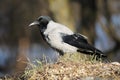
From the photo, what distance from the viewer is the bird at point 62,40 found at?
27.9 feet

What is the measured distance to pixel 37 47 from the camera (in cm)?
1772

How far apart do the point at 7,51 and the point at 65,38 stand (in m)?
9.52

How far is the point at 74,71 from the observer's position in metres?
6.22

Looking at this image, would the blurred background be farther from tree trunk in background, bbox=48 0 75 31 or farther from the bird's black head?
the bird's black head

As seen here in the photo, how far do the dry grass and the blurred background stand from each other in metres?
9.59

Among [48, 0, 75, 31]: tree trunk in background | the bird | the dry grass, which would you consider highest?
[48, 0, 75, 31]: tree trunk in background

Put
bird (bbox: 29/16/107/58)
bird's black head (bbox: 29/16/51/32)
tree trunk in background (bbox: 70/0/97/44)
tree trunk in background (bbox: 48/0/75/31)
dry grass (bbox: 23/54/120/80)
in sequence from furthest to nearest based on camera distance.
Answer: tree trunk in background (bbox: 70/0/97/44)
tree trunk in background (bbox: 48/0/75/31)
bird's black head (bbox: 29/16/51/32)
bird (bbox: 29/16/107/58)
dry grass (bbox: 23/54/120/80)

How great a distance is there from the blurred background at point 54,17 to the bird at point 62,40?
704 centimetres

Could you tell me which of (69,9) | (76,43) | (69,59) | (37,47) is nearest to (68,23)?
(69,9)

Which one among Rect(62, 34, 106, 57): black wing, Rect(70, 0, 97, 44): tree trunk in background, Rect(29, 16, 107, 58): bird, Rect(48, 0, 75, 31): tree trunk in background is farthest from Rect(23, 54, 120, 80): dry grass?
Rect(70, 0, 97, 44): tree trunk in background

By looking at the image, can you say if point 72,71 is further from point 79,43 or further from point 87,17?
point 87,17

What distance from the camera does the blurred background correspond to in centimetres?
1669

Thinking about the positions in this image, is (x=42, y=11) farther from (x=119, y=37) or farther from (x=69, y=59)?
(x=69, y=59)

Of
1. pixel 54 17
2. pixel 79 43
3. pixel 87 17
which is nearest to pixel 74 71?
pixel 79 43
